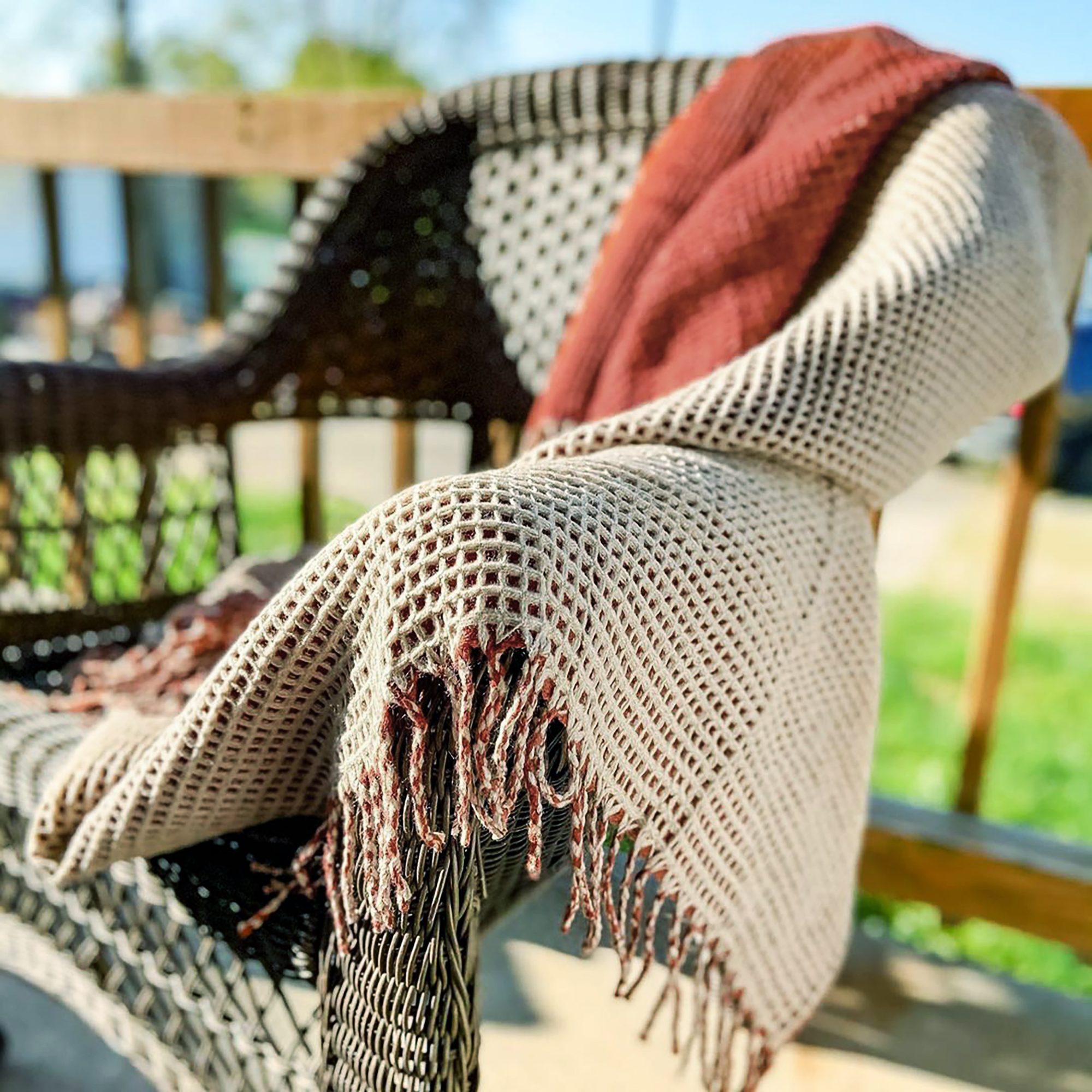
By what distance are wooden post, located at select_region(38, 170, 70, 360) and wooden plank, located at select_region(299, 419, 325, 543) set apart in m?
0.60

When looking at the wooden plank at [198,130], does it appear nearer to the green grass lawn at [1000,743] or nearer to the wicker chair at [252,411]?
the wicker chair at [252,411]

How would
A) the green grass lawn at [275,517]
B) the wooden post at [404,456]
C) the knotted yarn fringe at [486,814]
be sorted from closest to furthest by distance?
the knotted yarn fringe at [486,814] < the wooden post at [404,456] < the green grass lawn at [275,517]

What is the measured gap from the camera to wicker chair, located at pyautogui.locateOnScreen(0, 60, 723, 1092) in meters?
0.71

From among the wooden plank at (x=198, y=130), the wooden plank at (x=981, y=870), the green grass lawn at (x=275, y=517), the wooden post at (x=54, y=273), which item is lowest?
the green grass lawn at (x=275, y=517)

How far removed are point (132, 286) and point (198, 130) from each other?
14.5 inches

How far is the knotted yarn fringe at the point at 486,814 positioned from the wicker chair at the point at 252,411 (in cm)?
11

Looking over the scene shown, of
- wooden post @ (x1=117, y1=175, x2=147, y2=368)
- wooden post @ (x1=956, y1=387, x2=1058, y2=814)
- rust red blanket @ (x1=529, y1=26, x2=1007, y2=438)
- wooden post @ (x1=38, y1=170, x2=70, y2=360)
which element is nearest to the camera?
rust red blanket @ (x1=529, y1=26, x2=1007, y2=438)

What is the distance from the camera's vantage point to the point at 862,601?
0.72m

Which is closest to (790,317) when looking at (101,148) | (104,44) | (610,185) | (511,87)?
(610,185)

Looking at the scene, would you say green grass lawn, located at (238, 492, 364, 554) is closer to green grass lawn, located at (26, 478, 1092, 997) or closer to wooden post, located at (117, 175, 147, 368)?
green grass lawn, located at (26, 478, 1092, 997)

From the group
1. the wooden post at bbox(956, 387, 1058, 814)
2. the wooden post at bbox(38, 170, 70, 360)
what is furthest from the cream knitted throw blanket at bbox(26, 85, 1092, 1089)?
the wooden post at bbox(38, 170, 70, 360)

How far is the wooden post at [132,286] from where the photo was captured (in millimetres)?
1775

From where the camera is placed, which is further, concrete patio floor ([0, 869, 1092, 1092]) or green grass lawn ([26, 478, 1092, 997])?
green grass lawn ([26, 478, 1092, 997])

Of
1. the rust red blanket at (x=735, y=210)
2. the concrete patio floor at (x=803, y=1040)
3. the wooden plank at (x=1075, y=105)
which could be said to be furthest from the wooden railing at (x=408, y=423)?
the rust red blanket at (x=735, y=210)
